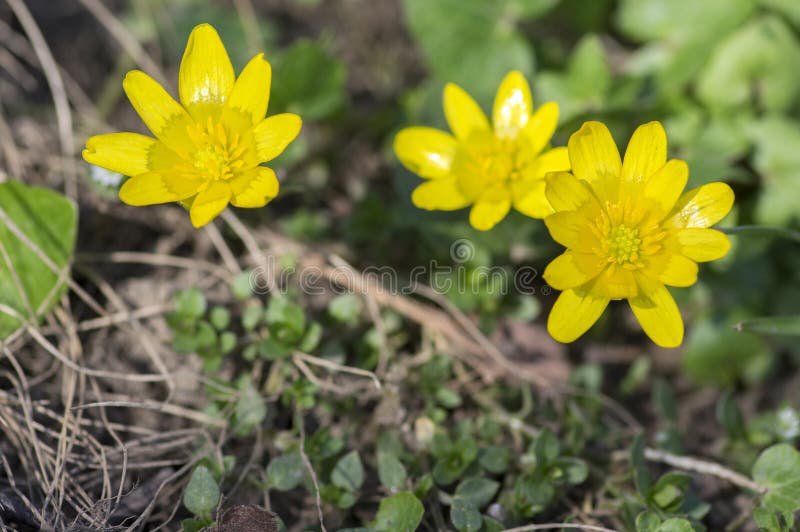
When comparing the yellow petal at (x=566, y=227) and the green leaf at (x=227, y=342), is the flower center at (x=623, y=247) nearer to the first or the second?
the yellow petal at (x=566, y=227)

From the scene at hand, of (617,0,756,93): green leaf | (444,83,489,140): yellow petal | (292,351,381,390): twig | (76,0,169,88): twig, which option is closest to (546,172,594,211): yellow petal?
(444,83,489,140): yellow petal

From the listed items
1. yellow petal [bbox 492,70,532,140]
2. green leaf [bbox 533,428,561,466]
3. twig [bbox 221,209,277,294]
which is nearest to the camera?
green leaf [bbox 533,428,561,466]

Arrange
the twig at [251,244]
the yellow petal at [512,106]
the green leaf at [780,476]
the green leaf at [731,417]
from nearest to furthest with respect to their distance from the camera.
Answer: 1. the green leaf at [780,476]
2. the yellow petal at [512,106]
3. the green leaf at [731,417]
4. the twig at [251,244]

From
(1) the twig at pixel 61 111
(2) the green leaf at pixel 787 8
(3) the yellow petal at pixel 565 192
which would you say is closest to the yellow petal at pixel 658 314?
(3) the yellow petal at pixel 565 192

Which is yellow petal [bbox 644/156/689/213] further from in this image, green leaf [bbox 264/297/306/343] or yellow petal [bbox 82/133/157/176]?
yellow petal [bbox 82/133/157/176]

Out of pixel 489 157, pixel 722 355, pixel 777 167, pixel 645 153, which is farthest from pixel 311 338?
pixel 777 167

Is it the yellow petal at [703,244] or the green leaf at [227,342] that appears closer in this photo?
the yellow petal at [703,244]
